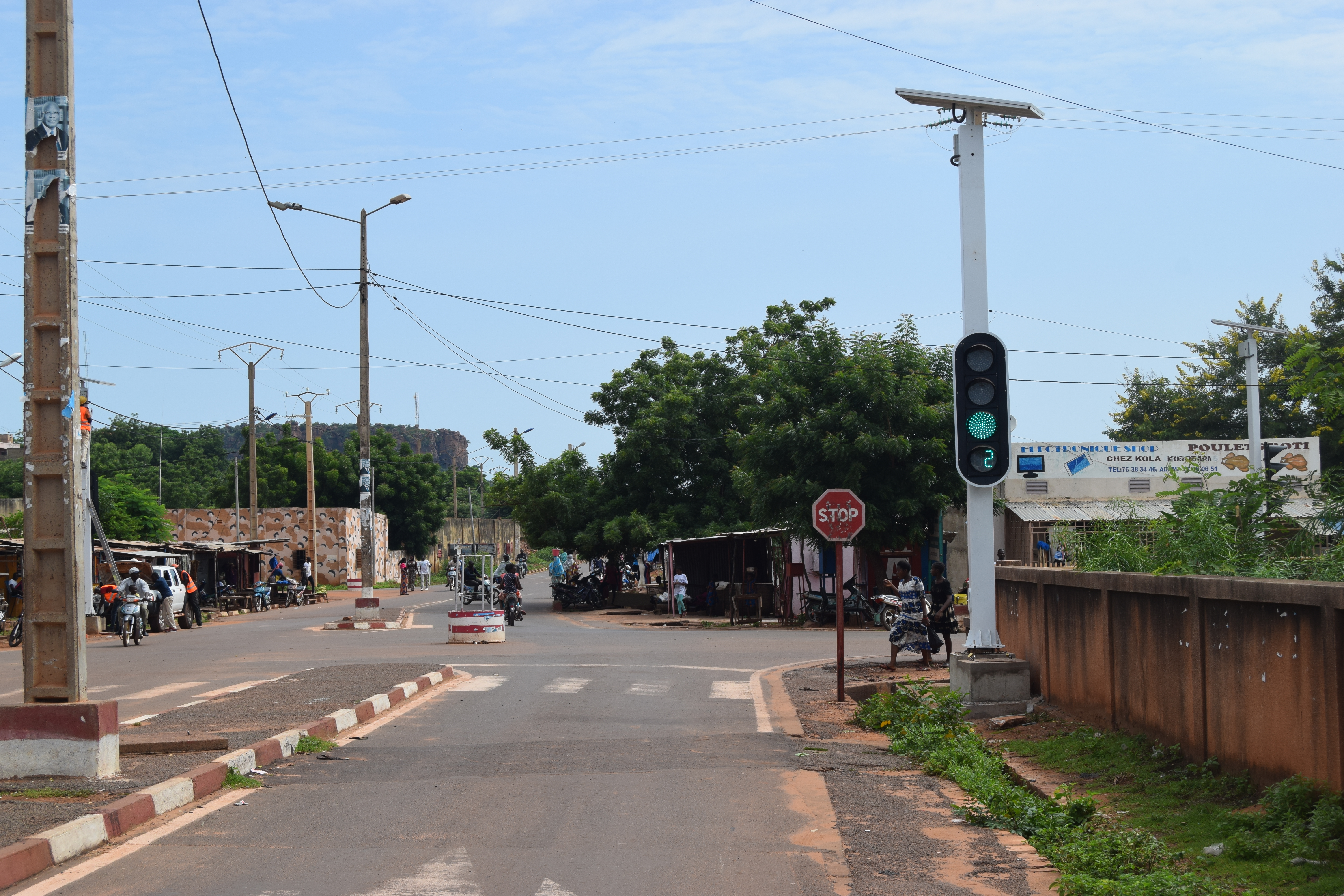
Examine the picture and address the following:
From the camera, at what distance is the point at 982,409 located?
12805 millimetres

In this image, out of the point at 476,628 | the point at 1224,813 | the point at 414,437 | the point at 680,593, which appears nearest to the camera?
the point at 1224,813

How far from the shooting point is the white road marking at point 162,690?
16.1 metres

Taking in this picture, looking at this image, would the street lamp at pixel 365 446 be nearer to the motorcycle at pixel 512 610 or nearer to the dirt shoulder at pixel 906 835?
the motorcycle at pixel 512 610

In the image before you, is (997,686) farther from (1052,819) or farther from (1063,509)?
(1063,509)

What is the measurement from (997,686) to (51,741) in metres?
9.00

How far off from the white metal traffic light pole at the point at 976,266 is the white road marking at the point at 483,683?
22.2 feet

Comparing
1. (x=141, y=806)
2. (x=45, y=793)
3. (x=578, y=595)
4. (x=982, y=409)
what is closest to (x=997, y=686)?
(x=982, y=409)

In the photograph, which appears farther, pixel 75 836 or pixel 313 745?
pixel 313 745

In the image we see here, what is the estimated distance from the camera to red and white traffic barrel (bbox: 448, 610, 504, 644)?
26234mm

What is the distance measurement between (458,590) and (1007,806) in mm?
23262

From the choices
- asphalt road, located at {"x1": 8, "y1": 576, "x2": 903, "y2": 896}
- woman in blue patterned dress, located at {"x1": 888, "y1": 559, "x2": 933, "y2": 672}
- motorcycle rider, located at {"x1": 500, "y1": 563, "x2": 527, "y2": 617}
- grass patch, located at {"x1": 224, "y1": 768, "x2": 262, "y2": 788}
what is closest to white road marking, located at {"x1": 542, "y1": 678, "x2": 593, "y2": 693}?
asphalt road, located at {"x1": 8, "y1": 576, "x2": 903, "y2": 896}

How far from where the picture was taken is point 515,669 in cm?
1970

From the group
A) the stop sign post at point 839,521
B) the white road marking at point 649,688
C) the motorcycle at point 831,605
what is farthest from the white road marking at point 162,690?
the motorcycle at point 831,605

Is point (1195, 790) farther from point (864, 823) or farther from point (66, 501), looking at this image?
point (66, 501)
